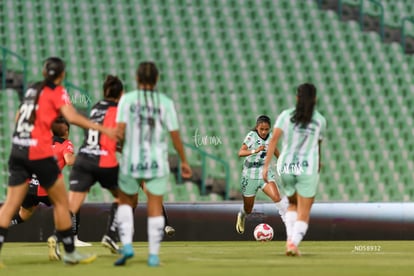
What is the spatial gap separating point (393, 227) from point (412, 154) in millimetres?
4660

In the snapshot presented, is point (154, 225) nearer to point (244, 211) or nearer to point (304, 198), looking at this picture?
point (304, 198)

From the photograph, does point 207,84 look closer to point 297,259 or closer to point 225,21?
point 225,21

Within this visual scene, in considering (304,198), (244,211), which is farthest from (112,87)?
(244,211)

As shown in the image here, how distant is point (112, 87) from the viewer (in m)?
11.9

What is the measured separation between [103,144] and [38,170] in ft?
4.54

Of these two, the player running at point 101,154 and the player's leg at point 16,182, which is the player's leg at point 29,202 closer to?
the player running at point 101,154

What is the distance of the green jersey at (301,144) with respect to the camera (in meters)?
12.1

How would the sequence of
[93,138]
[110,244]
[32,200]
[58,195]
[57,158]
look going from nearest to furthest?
[58,195] → [93,138] → [110,244] → [57,158] → [32,200]

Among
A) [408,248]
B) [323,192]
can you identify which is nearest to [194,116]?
[323,192]

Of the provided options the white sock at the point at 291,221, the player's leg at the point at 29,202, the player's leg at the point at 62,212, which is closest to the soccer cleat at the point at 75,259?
the player's leg at the point at 62,212

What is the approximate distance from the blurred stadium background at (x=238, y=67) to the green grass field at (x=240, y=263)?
7746 millimetres

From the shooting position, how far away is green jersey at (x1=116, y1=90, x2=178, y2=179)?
10.4 metres

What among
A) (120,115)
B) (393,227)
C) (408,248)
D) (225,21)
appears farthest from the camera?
(225,21)

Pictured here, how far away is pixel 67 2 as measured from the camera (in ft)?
85.6
